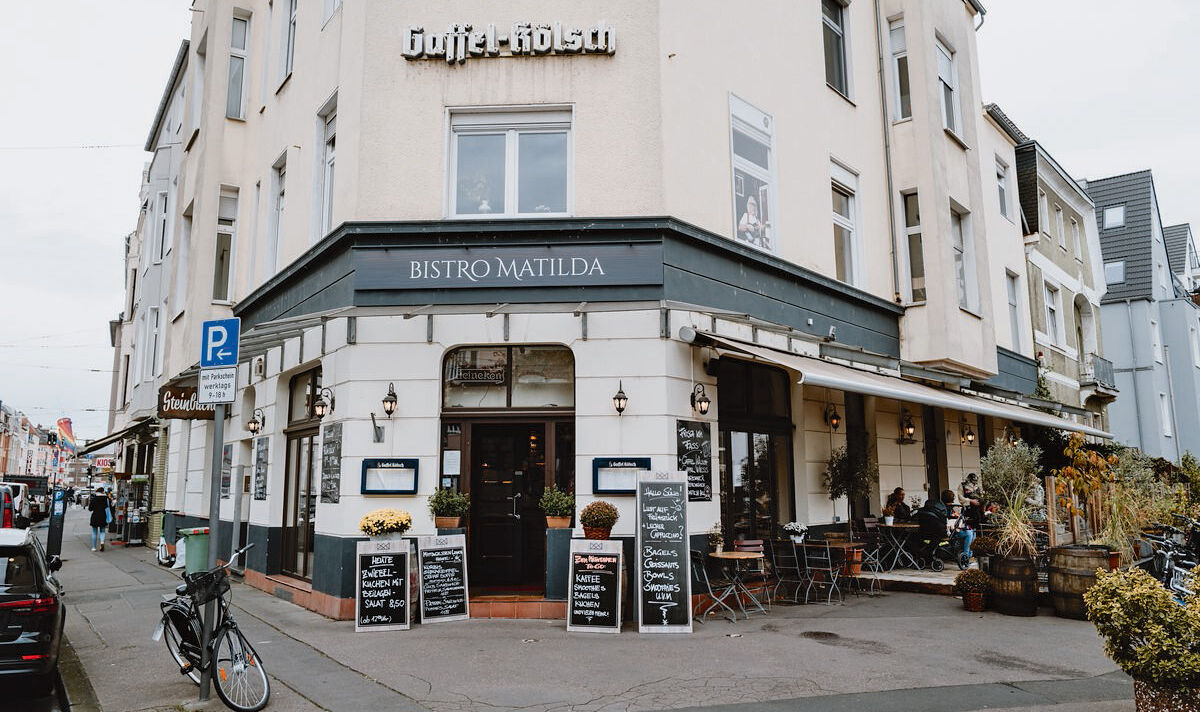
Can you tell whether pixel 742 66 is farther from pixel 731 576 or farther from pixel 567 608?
pixel 567 608

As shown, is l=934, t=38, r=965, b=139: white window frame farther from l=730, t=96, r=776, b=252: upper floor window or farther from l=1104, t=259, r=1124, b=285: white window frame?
l=1104, t=259, r=1124, b=285: white window frame

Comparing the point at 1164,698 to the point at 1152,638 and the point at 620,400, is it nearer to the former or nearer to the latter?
the point at 1152,638

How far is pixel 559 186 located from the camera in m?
10.9

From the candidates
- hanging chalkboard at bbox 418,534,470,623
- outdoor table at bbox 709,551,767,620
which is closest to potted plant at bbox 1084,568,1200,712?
outdoor table at bbox 709,551,767,620

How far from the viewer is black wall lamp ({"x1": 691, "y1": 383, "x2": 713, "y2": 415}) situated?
10.4 metres

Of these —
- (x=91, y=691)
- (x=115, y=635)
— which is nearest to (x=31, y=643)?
(x=91, y=691)

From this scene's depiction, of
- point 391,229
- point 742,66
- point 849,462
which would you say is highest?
point 742,66

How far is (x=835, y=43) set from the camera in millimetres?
14828

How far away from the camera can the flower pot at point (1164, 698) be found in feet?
17.1

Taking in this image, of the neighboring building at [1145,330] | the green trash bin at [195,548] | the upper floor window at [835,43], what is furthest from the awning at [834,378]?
the neighboring building at [1145,330]

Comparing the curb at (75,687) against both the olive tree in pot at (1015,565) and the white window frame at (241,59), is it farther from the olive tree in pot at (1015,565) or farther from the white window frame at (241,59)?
the white window frame at (241,59)

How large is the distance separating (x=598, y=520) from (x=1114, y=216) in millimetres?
33806

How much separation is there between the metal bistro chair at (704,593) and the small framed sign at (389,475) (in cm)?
365

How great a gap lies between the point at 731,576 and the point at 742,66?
7.35 meters
